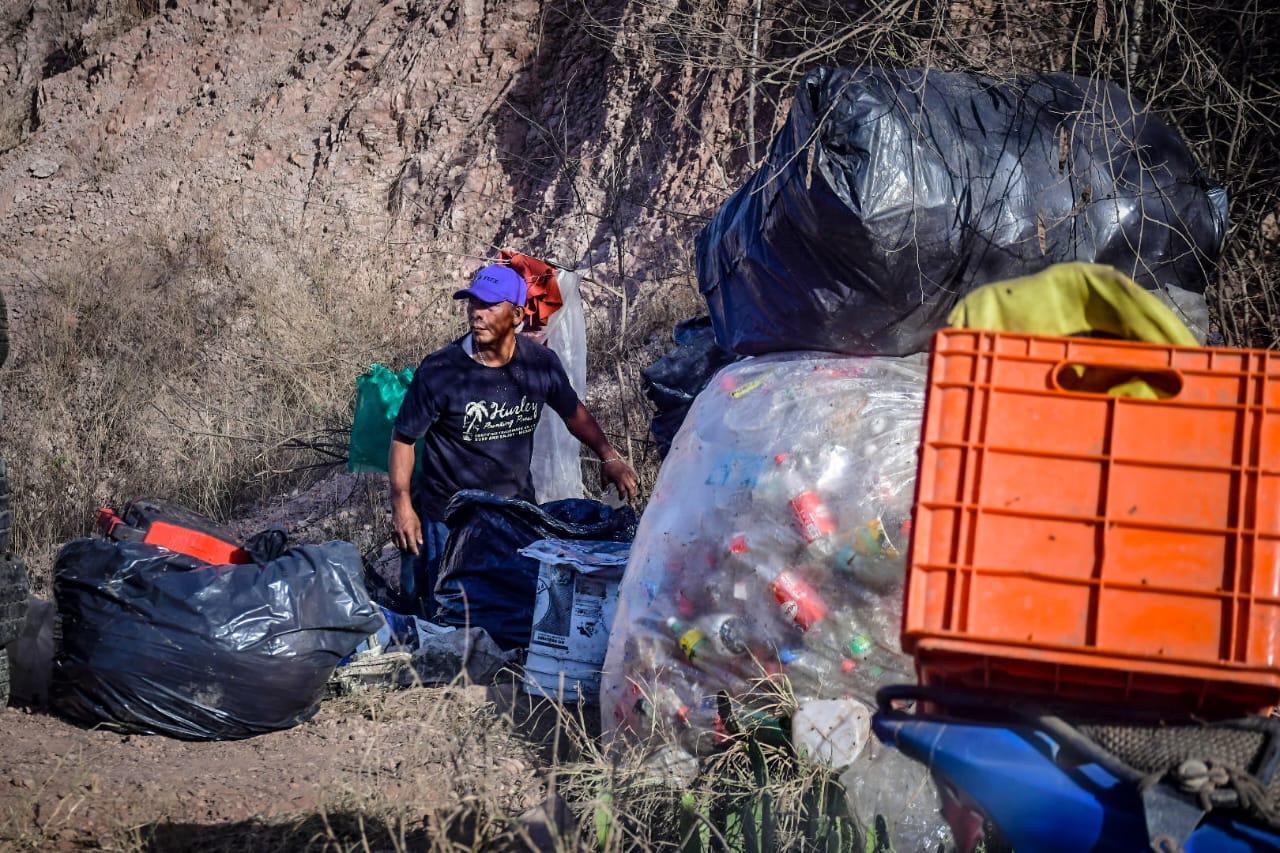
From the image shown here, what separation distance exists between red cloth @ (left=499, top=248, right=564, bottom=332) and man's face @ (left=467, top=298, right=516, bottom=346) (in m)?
0.37

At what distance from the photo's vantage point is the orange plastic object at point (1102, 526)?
1.75 metres

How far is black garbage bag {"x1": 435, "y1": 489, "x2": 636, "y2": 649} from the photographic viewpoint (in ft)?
14.6

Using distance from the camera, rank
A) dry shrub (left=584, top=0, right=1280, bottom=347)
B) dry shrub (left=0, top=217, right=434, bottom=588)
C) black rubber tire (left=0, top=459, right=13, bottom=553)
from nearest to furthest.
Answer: black rubber tire (left=0, top=459, right=13, bottom=553)
dry shrub (left=584, top=0, right=1280, bottom=347)
dry shrub (left=0, top=217, right=434, bottom=588)

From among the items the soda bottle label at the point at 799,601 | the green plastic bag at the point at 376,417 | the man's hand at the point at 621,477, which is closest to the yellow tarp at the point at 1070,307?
the soda bottle label at the point at 799,601

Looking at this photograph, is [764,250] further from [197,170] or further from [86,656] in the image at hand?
[197,170]

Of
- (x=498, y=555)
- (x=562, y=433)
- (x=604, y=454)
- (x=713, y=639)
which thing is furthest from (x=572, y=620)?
(x=562, y=433)

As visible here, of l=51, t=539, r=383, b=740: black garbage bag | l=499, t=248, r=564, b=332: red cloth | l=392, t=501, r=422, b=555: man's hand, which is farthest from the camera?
l=499, t=248, r=564, b=332: red cloth

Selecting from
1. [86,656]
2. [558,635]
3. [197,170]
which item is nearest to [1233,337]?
[558,635]

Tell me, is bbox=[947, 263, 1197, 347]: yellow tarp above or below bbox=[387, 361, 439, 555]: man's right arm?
above

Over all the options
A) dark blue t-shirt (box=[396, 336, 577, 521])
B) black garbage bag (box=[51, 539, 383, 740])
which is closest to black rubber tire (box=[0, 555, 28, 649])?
black garbage bag (box=[51, 539, 383, 740])

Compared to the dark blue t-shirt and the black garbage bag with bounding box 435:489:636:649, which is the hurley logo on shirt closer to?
the dark blue t-shirt

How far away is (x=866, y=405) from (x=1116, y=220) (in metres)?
0.88

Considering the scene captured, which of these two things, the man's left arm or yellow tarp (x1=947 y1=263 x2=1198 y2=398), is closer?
yellow tarp (x1=947 y1=263 x2=1198 y2=398)

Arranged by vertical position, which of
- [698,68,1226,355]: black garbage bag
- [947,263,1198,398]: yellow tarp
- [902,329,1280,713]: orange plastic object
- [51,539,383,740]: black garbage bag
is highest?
[698,68,1226,355]: black garbage bag
